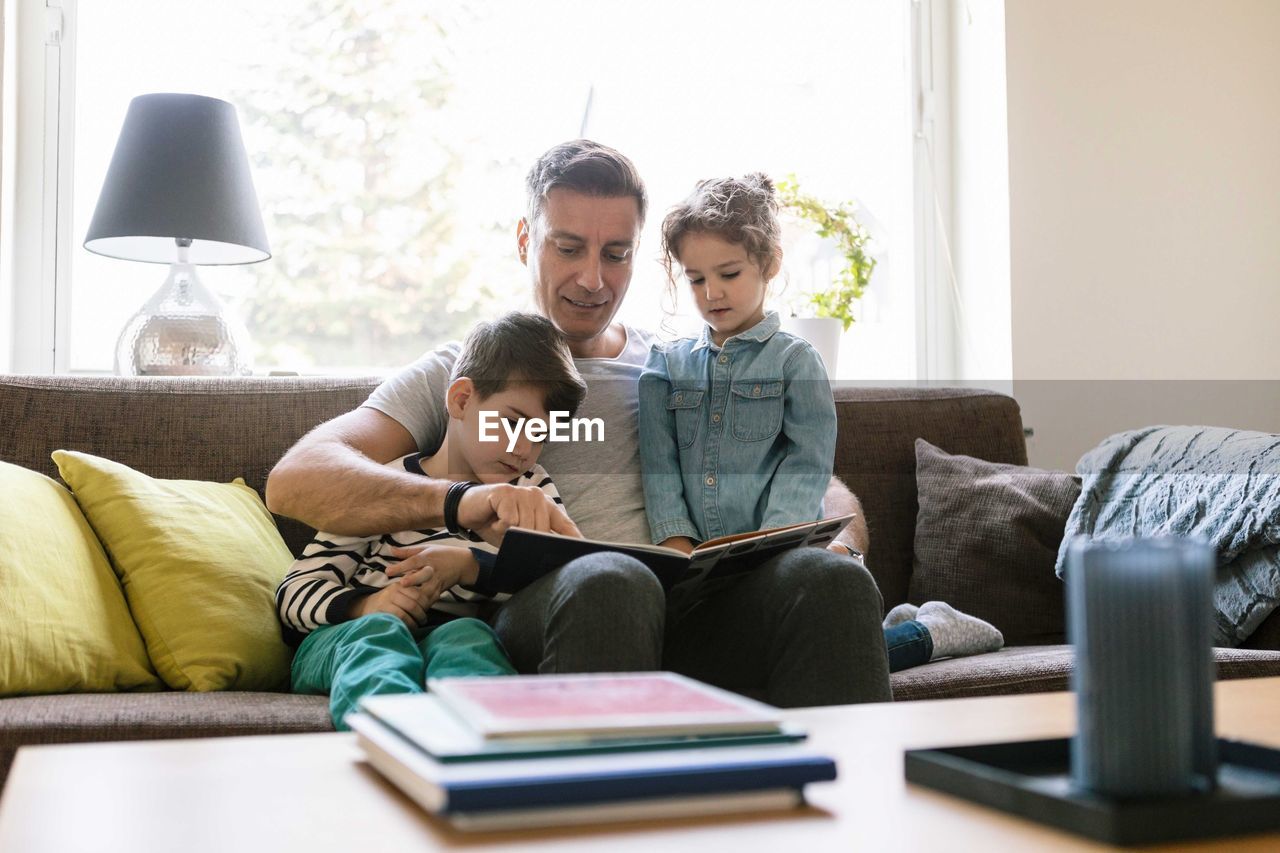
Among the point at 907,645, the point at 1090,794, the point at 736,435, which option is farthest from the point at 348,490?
the point at 1090,794

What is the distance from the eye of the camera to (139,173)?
2.33 metres

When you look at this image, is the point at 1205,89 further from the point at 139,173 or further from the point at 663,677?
the point at 663,677

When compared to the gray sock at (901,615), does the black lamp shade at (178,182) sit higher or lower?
higher

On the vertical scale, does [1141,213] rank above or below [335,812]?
above

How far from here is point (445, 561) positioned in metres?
1.62

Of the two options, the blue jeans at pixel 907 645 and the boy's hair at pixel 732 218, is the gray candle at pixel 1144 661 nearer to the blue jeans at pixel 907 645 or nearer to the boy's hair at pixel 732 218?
the blue jeans at pixel 907 645

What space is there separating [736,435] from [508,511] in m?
0.54

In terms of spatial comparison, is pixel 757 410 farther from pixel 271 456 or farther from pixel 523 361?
pixel 271 456

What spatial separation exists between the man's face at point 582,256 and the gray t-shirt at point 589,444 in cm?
11

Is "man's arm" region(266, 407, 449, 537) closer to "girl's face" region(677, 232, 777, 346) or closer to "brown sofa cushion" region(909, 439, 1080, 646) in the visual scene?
"girl's face" region(677, 232, 777, 346)

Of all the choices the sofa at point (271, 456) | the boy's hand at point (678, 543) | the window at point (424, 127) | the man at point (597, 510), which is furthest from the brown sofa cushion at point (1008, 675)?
the window at point (424, 127)

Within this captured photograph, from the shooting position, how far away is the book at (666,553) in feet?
4.52

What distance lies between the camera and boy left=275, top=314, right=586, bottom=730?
A: 4.84 ft

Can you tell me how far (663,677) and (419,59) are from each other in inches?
96.3
